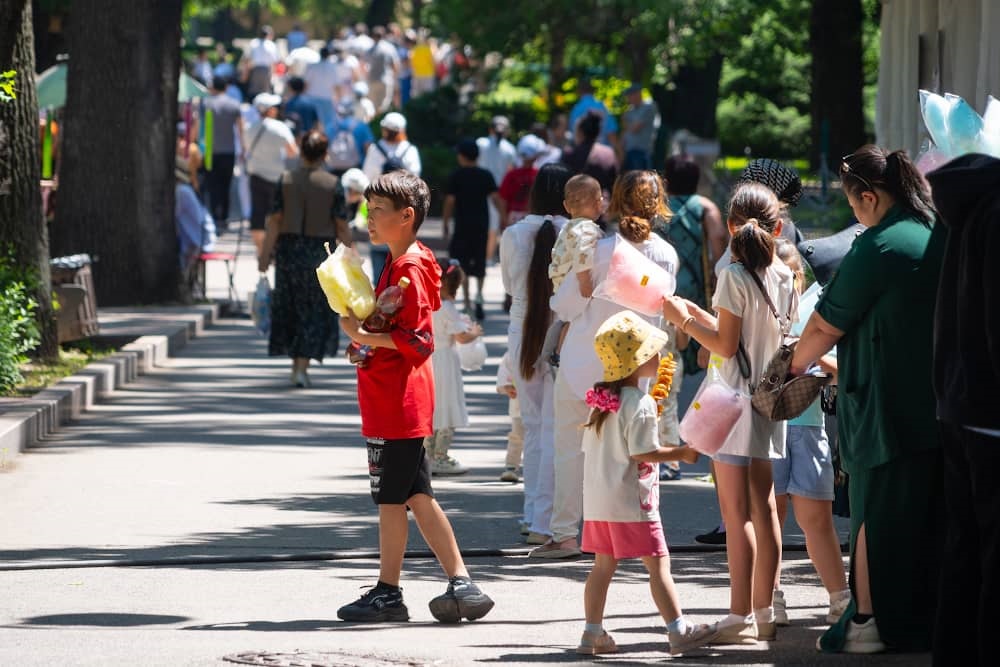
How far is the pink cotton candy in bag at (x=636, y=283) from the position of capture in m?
8.15

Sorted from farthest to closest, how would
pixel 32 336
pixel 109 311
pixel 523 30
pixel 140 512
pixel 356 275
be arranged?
pixel 523 30 < pixel 109 311 < pixel 32 336 < pixel 140 512 < pixel 356 275

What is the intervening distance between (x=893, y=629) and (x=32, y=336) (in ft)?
29.2

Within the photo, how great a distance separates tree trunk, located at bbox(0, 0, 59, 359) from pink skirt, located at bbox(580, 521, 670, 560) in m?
8.77

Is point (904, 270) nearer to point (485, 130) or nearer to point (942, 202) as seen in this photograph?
point (942, 202)

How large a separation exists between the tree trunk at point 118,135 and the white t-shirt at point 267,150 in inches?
175

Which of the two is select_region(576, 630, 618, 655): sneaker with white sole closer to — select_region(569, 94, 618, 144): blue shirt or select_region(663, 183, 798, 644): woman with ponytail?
select_region(663, 183, 798, 644): woman with ponytail

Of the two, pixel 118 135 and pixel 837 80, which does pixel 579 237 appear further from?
pixel 837 80

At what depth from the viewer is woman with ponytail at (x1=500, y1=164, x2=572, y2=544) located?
9523 millimetres

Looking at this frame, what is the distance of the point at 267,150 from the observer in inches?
965

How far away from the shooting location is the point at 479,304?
20.3 meters

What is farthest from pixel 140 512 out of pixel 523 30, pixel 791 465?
pixel 523 30

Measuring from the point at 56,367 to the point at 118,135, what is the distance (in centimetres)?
475

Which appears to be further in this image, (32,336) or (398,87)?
(398,87)

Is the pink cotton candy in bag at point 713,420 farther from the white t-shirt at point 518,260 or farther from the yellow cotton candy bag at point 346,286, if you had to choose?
the white t-shirt at point 518,260
